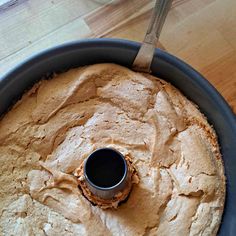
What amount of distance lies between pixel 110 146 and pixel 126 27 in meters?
0.38

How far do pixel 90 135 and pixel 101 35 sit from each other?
320 mm

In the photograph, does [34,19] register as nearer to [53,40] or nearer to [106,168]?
[53,40]

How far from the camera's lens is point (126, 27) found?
120 centimetres

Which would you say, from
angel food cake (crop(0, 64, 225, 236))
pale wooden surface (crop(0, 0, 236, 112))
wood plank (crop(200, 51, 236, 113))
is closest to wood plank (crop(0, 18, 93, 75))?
pale wooden surface (crop(0, 0, 236, 112))

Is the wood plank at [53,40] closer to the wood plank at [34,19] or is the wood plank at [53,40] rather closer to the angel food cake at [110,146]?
the wood plank at [34,19]

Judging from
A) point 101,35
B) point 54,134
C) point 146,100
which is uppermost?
point 101,35

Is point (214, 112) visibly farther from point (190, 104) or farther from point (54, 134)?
point (54, 134)

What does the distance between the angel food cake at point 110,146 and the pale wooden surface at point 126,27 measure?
5.9 inches

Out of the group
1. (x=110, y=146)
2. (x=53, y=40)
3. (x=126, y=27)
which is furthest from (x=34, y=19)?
(x=110, y=146)

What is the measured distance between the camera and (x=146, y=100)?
1049 mm

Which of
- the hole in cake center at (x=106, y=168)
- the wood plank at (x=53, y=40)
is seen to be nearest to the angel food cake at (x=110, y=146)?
the hole in cake center at (x=106, y=168)

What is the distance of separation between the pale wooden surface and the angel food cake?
149 millimetres

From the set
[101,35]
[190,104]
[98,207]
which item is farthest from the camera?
[101,35]

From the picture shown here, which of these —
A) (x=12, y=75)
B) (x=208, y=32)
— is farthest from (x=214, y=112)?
(x=12, y=75)
